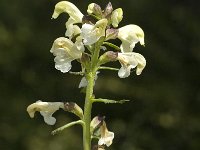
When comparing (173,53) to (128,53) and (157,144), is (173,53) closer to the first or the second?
(157,144)

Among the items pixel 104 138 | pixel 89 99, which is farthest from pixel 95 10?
pixel 104 138

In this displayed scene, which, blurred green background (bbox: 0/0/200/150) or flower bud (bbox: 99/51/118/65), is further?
blurred green background (bbox: 0/0/200/150)

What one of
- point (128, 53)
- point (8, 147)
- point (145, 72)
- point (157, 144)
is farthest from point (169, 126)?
point (128, 53)

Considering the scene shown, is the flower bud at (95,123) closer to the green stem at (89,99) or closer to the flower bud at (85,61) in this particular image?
the green stem at (89,99)

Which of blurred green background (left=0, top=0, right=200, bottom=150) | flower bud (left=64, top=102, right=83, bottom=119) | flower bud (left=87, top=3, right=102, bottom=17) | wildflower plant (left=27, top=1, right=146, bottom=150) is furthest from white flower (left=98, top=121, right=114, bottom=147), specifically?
blurred green background (left=0, top=0, right=200, bottom=150)

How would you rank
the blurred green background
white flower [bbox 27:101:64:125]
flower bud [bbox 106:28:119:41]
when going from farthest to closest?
the blurred green background < white flower [bbox 27:101:64:125] < flower bud [bbox 106:28:119:41]

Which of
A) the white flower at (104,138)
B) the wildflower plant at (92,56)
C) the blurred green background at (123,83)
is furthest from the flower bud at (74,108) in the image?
the blurred green background at (123,83)

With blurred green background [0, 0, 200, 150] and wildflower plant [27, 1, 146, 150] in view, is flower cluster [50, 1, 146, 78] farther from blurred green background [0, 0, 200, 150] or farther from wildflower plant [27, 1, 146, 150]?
blurred green background [0, 0, 200, 150]
